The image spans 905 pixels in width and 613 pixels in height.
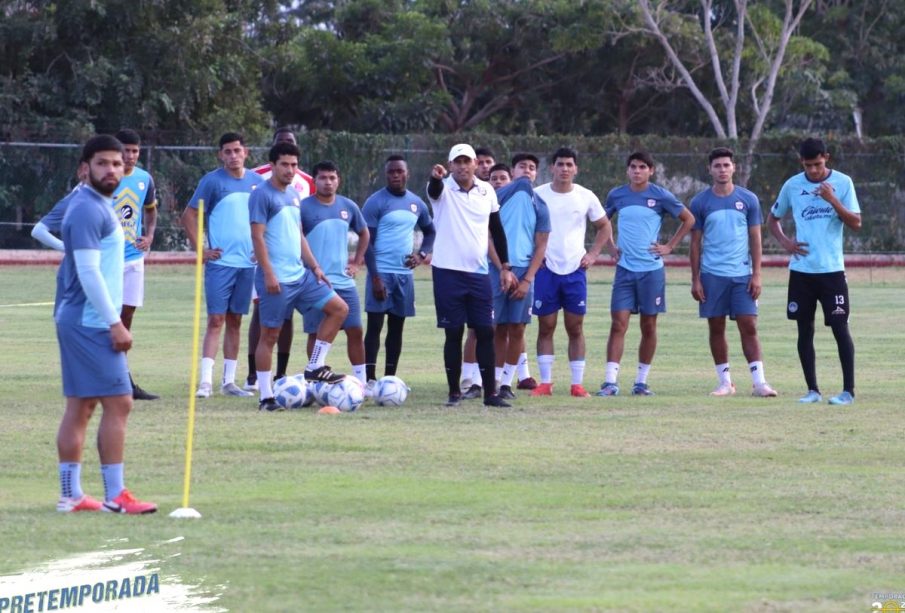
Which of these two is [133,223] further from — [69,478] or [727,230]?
[69,478]

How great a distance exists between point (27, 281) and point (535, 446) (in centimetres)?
2308

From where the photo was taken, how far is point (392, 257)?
14.8m

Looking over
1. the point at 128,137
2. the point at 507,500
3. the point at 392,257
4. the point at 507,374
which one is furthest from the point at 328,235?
the point at 507,500

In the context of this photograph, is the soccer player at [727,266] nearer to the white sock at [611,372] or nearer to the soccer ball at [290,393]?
the white sock at [611,372]

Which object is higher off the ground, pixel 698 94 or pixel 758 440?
pixel 698 94

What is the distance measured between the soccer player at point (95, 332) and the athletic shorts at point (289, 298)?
4564 millimetres

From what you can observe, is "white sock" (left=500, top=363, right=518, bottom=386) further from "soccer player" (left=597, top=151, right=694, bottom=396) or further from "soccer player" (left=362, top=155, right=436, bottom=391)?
"soccer player" (left=362, top=155, right=436, bottom=391)

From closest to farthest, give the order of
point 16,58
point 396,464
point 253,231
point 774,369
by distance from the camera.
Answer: point 396,464 → point 253,231 → point 774,369 → point 16,58

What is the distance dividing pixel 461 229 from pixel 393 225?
1.54 m

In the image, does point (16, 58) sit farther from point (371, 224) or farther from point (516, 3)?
point (371, 224)

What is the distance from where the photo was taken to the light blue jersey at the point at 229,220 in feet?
47.1

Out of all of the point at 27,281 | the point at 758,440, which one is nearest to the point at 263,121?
the point at 27,281

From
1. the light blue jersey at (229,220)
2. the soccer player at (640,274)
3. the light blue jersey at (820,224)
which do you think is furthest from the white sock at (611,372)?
the light blue jersey at (229,220)

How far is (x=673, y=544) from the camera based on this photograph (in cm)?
785
